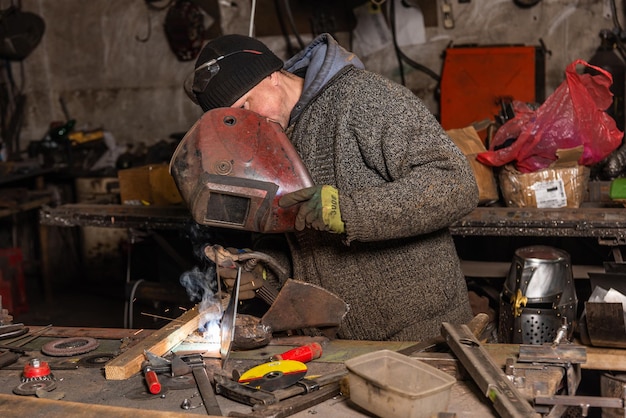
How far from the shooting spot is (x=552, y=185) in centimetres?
387

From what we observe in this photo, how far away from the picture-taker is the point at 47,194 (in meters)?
6.29

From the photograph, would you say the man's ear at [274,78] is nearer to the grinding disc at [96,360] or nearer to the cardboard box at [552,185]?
the grinding disc at [96,360]

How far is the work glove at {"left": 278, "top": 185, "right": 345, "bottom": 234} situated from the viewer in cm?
220

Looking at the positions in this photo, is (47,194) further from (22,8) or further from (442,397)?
(442,397)

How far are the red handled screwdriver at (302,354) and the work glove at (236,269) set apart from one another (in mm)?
275

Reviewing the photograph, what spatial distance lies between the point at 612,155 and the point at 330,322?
2400mm

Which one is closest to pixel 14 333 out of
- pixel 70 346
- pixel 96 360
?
pixel 70 346

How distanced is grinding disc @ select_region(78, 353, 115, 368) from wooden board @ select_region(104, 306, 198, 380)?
0.29 feet

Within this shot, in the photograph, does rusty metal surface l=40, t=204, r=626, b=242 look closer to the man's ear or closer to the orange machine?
the man's ear

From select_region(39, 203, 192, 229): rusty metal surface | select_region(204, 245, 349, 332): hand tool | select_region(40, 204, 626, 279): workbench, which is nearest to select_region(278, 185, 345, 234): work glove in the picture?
select_region(204, 245, 349, 332): hand tool

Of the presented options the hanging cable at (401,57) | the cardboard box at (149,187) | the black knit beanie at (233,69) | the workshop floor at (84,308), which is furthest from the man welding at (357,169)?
the hanging cable at (401,57)

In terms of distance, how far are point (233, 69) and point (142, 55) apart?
179 inches

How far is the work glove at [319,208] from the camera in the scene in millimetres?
2199

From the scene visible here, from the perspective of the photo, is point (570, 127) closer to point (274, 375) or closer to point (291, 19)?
point (274, 375)
